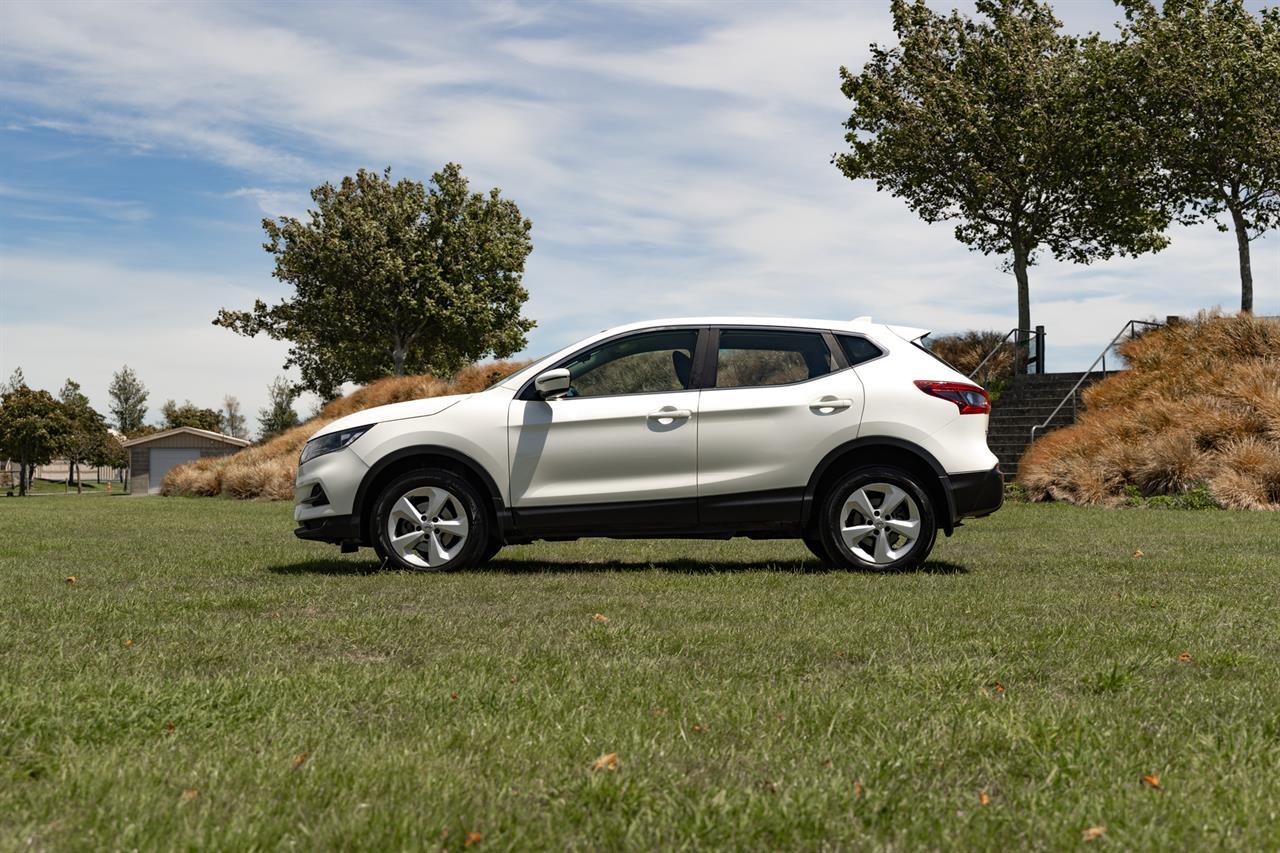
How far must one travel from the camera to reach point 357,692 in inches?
175

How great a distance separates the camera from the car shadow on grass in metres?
9.11

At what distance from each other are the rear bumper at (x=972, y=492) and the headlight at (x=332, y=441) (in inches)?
175

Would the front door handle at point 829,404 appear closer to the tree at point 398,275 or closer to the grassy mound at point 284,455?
the grassy mound at point 284,455

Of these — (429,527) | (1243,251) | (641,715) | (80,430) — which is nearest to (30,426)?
(80,430)

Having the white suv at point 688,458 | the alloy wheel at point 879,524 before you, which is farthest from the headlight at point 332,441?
the alloy wheel at point 879,524

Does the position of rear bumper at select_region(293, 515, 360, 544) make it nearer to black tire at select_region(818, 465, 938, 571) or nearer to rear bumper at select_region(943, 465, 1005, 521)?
black tire at select_region(818, 465, 938, 571)

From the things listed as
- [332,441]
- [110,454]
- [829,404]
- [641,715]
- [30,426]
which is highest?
[30,426]

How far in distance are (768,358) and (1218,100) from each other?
2993 cm

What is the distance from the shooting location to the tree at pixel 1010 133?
115ft

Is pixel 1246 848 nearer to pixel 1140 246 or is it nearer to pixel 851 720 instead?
pixel 851 720

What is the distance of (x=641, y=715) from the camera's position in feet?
13.5

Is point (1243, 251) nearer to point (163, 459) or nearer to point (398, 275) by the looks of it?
point (398, 275)

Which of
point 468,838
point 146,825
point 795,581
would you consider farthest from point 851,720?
point 795,581

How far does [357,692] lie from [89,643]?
1876 mm
